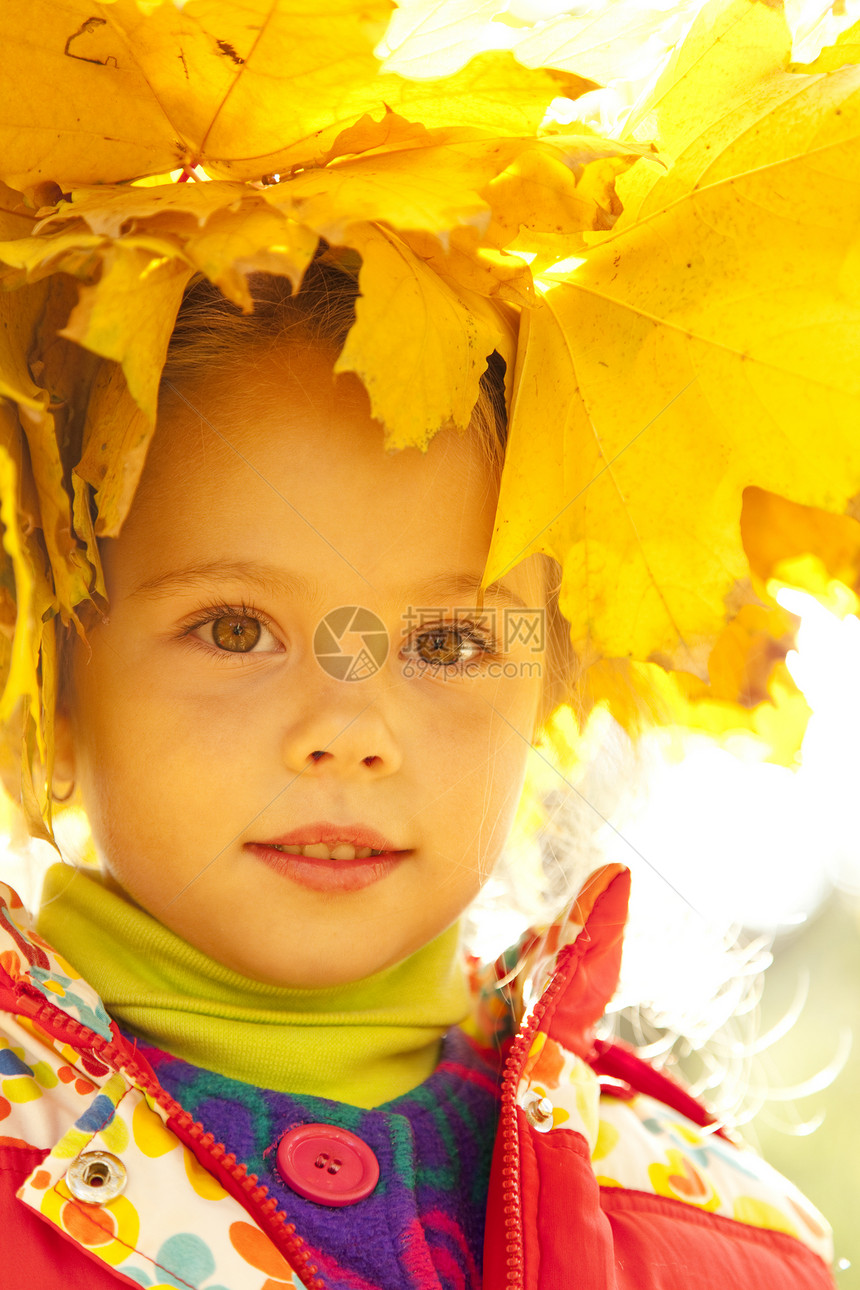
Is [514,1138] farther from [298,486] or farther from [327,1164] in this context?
[298,486]

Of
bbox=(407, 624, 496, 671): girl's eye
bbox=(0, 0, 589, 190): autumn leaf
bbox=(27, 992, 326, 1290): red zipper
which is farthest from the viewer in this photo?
bbox=(407, 624, 496, 671): girl's eye

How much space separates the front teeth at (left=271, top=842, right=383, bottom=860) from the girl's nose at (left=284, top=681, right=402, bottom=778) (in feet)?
0.18

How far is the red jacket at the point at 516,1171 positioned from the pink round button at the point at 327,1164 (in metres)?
0.03

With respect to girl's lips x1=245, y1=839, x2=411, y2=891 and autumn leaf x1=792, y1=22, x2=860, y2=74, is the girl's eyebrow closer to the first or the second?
girl's lips x1=245, y1=839, x2=411, y2=891

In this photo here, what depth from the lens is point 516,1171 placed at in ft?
2.33

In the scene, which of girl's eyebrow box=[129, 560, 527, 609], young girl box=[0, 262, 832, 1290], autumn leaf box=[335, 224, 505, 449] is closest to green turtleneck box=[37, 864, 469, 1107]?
young girl box=[0, 262, 832, 1290]

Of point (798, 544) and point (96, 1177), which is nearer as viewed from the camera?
point (96, 1177)

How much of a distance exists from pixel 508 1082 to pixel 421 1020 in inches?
3.1

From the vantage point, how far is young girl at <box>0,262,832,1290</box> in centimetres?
67

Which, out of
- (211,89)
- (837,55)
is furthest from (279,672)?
(837,55)

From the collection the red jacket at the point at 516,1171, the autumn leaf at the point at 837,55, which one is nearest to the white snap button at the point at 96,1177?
the red jacket at the point at 516,1171

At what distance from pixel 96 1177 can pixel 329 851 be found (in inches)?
9.0

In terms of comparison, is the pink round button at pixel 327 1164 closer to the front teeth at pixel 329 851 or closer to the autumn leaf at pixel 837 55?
the front teeth at pixel 329 851

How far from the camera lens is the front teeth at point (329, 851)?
72 cm
